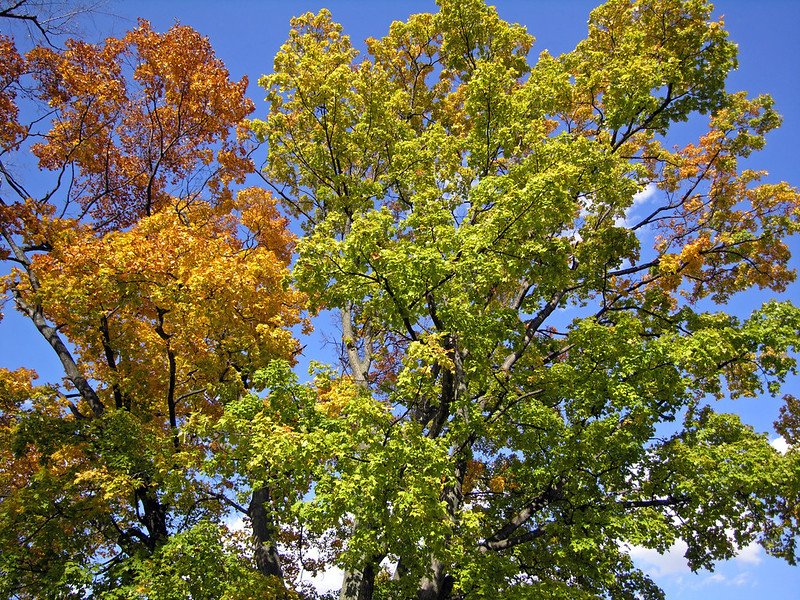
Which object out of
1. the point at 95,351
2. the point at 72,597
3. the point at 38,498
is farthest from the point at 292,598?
the point at 95,351

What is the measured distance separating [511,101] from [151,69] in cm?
836

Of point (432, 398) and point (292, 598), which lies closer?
point (432, 398)

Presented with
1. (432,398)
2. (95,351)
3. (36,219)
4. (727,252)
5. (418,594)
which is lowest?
(418,594)

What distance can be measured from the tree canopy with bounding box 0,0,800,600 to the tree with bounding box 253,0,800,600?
2.7 inches

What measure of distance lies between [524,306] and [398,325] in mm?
3494

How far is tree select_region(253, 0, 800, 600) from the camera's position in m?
8.55

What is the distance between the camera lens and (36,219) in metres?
10.6

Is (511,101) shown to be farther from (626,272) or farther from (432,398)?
(432,398)

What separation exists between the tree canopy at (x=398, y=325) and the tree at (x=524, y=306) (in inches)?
2.7

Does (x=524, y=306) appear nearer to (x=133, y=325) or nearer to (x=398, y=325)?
(x=398, y=325)

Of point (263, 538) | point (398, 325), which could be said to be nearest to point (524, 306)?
point (398, 325)

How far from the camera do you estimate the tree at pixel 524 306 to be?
8.55 meters

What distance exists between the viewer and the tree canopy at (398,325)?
837 centimetres

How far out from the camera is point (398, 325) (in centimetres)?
987
